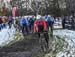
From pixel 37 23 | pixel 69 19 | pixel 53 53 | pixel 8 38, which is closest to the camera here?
pixel 53 53

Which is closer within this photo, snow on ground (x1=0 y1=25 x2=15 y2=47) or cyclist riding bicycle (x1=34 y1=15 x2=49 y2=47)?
cyclist riding bicycle (x1=34 y1=15 x2=49 y2=47)

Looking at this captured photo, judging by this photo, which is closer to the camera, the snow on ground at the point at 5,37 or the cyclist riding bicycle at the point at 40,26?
the cyclist riding bicycle at the point at 40,26

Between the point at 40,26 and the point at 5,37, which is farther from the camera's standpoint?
the point at 5,37

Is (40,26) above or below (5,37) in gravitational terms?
above

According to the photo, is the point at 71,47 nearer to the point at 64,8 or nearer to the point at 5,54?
the point at 5,54

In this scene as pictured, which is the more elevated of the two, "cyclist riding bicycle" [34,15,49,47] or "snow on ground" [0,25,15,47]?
"cyclist riding bicycle" [34,15,49,47]

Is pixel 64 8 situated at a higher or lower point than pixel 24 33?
higher

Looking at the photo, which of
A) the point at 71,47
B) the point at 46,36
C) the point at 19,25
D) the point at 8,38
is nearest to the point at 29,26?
the point at 19,25

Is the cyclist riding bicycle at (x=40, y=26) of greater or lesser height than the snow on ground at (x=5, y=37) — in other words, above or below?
above

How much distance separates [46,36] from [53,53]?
75.9 inches

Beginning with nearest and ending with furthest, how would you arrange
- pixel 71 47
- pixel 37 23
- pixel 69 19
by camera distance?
1. pixel 71 47
2. pixel 37 23
3. pixel 69 19

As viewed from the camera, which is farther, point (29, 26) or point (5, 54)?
point (29, 26)

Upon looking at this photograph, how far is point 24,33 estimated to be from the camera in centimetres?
1164

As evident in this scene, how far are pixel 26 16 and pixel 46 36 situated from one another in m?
3.90
